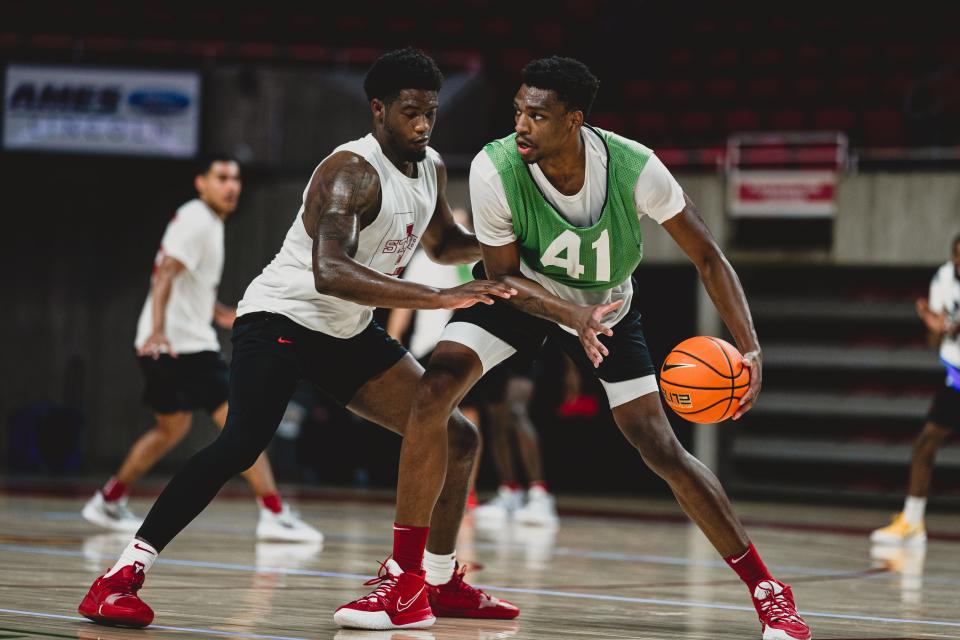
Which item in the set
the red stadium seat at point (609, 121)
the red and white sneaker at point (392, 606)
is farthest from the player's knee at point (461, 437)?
the red stadium seat at point (609, 121)

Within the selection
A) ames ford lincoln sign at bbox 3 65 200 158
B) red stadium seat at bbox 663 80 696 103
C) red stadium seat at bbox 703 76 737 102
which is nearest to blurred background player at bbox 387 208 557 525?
ames ford lincoln sign at bbox 3 65 200 158

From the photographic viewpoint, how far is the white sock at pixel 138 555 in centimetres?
432

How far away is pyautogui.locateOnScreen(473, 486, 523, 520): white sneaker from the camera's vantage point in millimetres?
9512

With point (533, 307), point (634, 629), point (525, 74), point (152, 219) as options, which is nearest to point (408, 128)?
point (525, 74)

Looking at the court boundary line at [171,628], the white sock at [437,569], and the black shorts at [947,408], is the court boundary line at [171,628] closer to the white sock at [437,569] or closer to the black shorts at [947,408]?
the white sock at [437,569]

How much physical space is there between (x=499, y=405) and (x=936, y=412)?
288 cm

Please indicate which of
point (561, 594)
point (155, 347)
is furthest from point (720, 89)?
point (561, 594)

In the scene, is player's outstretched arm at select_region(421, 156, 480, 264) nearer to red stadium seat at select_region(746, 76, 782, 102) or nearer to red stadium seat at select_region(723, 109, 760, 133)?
red stadium seat at select_region(723, 109, 760, 133)

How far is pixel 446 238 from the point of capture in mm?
5109

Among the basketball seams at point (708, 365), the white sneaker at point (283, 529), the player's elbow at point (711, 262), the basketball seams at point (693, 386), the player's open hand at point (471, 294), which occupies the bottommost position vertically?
the white sneaker at point (283, 529)

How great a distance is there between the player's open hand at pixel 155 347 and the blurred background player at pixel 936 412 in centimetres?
434

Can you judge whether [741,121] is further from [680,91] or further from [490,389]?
[490,389]

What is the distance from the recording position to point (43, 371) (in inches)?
573

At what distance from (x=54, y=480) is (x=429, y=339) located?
13.8 feet
